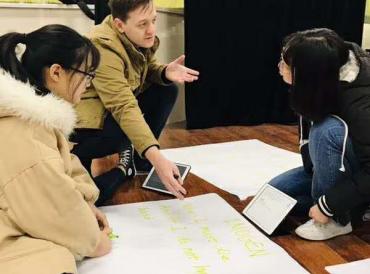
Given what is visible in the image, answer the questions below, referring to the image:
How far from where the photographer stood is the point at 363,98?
1098 mm

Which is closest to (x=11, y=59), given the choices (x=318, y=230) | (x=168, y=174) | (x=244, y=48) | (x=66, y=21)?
(x=168, y=174)

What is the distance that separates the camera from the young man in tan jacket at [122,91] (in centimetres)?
131

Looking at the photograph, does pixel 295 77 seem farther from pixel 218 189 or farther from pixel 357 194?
pixel 218 189

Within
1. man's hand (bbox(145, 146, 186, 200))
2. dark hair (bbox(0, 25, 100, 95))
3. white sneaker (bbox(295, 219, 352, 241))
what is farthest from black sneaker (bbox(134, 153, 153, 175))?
dark hair (bbox(0, 25, 100, 95))

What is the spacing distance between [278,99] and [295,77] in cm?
152

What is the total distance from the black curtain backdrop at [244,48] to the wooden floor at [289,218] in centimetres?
17

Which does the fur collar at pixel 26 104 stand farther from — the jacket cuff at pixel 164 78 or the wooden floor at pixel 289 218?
the jacket cuff at pixel 164 78

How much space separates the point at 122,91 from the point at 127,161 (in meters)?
0.29

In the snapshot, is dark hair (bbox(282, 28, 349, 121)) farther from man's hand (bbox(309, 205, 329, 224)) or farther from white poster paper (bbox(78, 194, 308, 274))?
white poster paper (bbox(78, 194, 308, 274))

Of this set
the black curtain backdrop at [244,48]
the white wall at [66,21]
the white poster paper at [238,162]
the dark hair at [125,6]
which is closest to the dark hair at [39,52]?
the dark hair at [125,6]

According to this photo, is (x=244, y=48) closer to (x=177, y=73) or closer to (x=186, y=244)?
(x=177, y=73)

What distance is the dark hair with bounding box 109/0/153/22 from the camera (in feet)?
4.64

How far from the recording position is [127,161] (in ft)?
5.12

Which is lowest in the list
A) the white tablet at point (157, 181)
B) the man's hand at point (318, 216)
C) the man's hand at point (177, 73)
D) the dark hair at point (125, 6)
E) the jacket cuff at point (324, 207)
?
the white tablet at point (157, 181)
